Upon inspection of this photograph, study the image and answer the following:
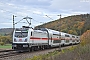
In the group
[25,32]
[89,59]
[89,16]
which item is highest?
[89,16]

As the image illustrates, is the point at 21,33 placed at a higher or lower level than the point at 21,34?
higher

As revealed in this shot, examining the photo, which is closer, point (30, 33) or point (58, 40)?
point (30, 33)

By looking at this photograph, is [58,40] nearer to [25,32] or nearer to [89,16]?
[25,32]

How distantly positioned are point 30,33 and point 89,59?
19379mm

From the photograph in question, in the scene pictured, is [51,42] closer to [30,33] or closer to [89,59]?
[30,33]

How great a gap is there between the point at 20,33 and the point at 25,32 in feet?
2.22

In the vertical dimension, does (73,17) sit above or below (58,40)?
above

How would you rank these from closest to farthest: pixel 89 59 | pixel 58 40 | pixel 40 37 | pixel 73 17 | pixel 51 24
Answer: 1. pixel 89 59
2. pixel 40 37
3. pixel 58 40
4. pixel 51 24
5. pixel 73 17

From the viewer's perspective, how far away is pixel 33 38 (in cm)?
3067

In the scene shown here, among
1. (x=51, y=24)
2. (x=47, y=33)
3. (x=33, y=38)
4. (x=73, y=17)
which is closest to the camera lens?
(x=33, y=38)

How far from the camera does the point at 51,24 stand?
98.1 metres

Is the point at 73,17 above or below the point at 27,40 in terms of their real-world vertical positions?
above

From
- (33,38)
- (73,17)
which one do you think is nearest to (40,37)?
(33,38)

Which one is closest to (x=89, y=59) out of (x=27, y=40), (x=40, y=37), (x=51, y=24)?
(x=27, y=40)
